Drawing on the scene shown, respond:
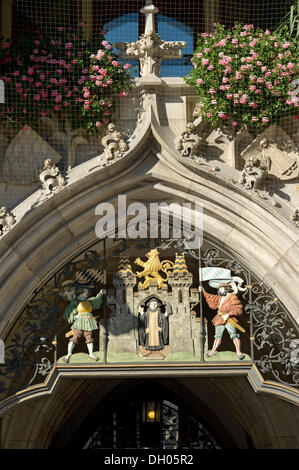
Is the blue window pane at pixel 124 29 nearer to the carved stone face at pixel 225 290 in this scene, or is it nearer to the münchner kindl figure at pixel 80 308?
the münchner kindl figure at pixel 80 308

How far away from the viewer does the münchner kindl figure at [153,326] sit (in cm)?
A: 1041

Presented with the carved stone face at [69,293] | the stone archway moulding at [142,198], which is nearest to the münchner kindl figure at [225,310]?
the stone archway moulding at [142,198]

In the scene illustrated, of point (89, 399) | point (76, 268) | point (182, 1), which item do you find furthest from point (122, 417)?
point (182, 1)

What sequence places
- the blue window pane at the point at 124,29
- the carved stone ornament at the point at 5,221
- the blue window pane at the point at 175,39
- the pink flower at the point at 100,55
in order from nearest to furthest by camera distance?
the carved stone ornament at the point at 5,221
the pink flower at the point at 100,55
the blue window pane at the point at 175,39
the blue window pane at the point at 124,29

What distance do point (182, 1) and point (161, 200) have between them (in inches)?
96.0

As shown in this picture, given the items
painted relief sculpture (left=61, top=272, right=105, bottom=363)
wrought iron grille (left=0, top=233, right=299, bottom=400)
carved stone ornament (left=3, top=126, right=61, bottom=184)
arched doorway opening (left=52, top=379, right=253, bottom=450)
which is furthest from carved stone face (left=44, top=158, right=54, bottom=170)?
arched doorway opening (left=52, top=379, right=253, bottom=450)

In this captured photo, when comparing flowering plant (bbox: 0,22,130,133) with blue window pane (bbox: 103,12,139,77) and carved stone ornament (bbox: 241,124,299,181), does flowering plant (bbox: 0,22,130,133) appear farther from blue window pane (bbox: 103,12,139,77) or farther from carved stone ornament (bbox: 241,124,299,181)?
carved stone ornament (bbox: 241,124,299,181)

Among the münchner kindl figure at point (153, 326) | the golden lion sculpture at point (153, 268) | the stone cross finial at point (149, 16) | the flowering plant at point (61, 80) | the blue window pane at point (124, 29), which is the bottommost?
the münchner kindl figure at point (153, 326)

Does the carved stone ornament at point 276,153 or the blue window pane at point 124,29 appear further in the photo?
the blue window pane at point 124,29

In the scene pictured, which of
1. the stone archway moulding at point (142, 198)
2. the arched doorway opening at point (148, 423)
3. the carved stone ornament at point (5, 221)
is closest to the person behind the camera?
the carved stone ornament at point (5, 221)

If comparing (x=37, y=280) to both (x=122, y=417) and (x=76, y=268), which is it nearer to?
(x=76, y=268)

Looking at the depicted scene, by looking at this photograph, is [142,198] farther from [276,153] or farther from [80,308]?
[276,153]

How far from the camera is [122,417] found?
15477 mm

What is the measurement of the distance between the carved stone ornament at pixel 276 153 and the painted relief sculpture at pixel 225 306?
1100mm
